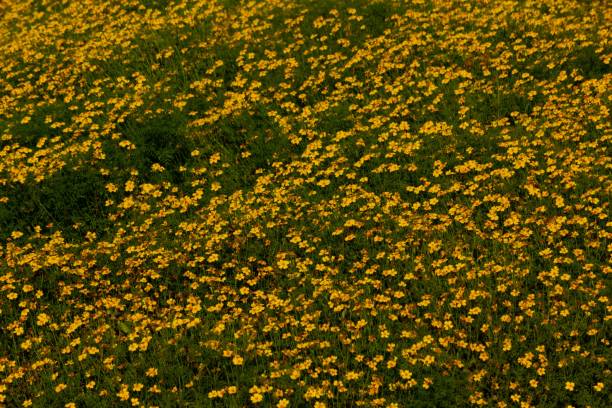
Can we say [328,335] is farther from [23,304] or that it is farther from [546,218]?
[23,304]

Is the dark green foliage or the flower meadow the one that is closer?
the flower meadow

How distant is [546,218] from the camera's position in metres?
6.86

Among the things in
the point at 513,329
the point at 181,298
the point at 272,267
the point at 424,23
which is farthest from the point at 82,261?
the point at 424,23

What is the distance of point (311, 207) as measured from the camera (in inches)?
304

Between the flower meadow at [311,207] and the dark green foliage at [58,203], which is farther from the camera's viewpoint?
the dark green foliage at [58,203]

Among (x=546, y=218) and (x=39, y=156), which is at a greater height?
(x=39, y=156)

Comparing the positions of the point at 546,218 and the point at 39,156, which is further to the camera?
the point at 39,156

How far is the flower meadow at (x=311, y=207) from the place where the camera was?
18.9ft

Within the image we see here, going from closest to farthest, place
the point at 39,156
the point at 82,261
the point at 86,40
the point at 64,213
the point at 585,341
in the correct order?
1. the point at 585,341
2. the point at 82,261
3. the point at 64,213
4. the point at 39,156
5. the point at 86,40

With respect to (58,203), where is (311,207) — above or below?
below

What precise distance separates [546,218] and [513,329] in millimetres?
1448

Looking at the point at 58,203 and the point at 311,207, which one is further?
the point at 58,203

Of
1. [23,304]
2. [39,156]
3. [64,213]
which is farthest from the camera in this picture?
[39,156]

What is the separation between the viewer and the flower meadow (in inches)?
227
